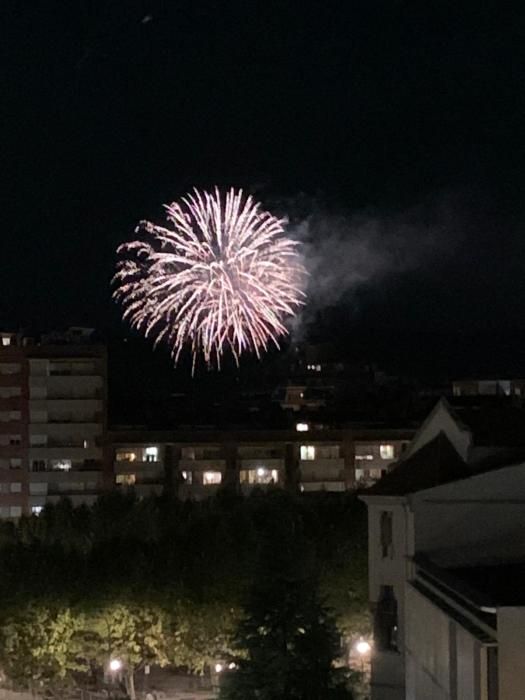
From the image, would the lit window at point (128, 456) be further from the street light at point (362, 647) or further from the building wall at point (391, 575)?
the building wall at point (391, 575)

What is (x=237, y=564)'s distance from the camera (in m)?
20.2

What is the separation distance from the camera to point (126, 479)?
37812mm

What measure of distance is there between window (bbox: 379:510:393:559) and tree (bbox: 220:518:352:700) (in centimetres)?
100

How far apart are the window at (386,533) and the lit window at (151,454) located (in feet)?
76.7

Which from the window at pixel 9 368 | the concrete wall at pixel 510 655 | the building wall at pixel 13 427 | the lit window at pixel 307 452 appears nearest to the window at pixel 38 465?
the building wall at pixel 13 427

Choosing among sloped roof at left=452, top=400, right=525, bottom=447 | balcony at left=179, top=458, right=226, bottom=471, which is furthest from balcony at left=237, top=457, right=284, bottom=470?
sloped roof at left=452, top=400, right=525, bottom=447

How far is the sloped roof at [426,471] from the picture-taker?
14383 mm

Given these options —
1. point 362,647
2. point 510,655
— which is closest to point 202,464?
point 362,647

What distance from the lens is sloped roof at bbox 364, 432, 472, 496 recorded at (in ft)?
47.2

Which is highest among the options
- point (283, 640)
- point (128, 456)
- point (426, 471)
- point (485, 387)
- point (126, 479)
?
point (485, 387)

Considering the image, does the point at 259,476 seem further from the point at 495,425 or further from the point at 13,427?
the point at 495,425

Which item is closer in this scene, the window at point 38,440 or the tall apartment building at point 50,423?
the tall apartment building at point 50,423

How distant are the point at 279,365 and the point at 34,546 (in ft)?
130

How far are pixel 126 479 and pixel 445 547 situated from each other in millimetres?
24950
